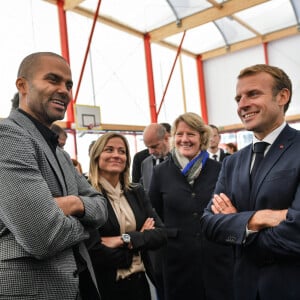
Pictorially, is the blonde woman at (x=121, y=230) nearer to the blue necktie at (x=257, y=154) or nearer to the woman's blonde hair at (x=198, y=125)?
the woman's blonde hair at (x=198, y=125)

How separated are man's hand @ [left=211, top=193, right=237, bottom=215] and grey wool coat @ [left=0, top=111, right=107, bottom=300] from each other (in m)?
0.78

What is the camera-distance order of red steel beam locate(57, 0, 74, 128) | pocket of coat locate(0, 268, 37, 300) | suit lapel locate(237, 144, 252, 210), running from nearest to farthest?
pocket of coat locate(0, 268, 37, 300)
suit lapel locate(237, 144, 252, 210)
red steel beam locate(57, 0, 74, 128)

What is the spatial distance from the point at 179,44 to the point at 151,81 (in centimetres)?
209

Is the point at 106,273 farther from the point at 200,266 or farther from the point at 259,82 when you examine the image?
the point at 259,82

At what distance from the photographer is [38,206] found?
1318mm

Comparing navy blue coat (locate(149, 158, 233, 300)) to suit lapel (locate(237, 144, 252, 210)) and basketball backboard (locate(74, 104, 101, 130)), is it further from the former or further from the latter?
basketball backboard (locate(74, 104, 101, 130))

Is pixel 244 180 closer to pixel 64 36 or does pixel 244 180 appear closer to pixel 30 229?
pixel 30 229

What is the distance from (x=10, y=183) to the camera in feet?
4.32

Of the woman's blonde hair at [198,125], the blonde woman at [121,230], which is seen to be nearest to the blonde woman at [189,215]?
the woman's blonde hair at [198,125]

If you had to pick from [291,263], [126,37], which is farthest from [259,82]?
[126,37]

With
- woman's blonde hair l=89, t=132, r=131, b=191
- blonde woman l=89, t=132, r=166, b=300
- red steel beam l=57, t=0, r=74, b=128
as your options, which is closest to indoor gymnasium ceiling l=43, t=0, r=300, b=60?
red steel beam l=57, t=0, r=74, b=128

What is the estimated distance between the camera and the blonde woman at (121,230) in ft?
6.88

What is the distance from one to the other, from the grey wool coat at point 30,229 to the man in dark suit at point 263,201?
2.58 ft

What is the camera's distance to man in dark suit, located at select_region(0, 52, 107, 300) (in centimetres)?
129
